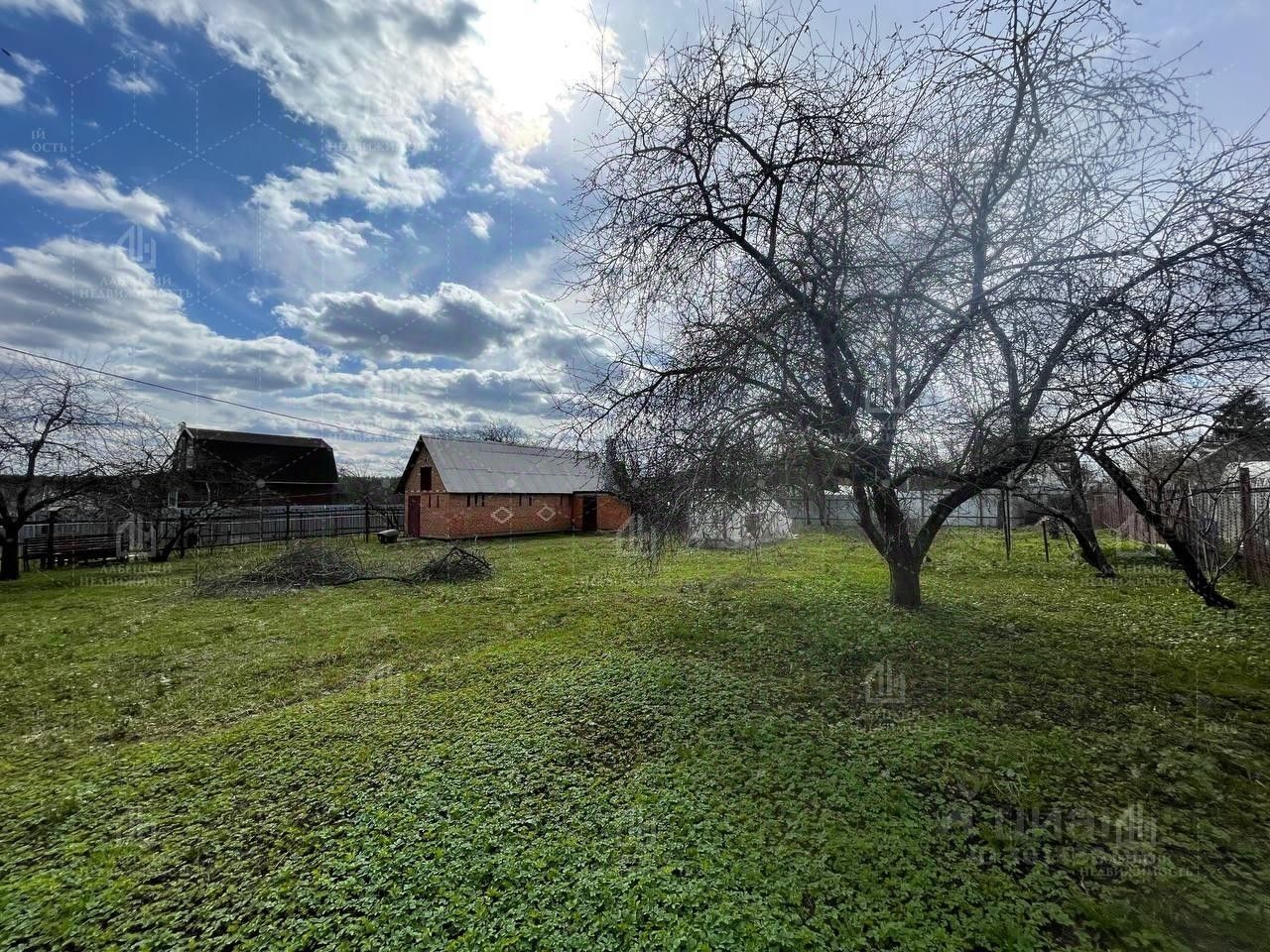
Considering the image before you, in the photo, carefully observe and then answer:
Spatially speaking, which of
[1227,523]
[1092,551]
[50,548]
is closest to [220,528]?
[50,548]

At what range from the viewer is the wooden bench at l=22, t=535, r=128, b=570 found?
521 inches

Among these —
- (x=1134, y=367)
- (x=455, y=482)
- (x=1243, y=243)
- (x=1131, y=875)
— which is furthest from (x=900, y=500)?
(x=455, y=482)

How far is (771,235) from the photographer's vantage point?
5219mm

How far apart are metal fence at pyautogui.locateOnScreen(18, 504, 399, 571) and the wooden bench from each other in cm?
3

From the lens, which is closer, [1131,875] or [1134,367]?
[1131,875]

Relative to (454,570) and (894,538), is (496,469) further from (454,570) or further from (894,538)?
(894,538)

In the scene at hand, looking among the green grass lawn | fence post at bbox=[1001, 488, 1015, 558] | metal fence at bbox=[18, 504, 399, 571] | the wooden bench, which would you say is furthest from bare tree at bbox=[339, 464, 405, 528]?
fence post at bbox=[1001, 488, 1015, 558]

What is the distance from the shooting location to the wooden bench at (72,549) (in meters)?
13.2

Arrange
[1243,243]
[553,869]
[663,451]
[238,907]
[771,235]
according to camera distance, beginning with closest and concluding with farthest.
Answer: [238,907] < [553,869] < [1243,243] < [771,235] < [663,451]

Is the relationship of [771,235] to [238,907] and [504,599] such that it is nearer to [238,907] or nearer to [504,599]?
[238,907]

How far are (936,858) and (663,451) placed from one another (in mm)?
4060

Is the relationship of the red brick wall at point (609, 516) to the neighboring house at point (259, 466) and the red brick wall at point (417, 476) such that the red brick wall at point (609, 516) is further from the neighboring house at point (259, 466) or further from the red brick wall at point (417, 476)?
the neighboring house at point (259, 466)

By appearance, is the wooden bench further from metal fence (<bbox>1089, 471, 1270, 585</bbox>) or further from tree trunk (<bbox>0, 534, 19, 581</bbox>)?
metal fence (<bbox>1089, 471, 1270, 585</bbox>)

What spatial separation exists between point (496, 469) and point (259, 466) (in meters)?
12.1
